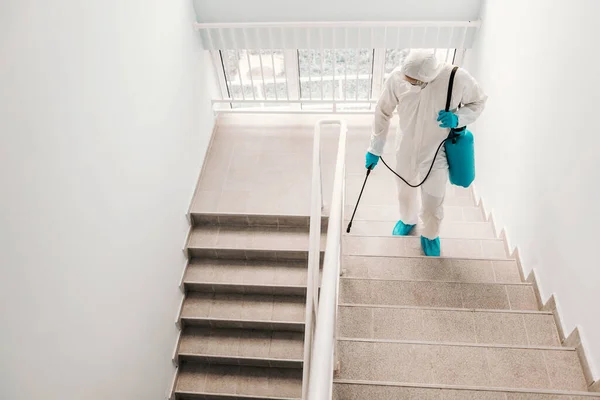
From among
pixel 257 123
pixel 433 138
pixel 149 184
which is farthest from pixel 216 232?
pixel 433 138

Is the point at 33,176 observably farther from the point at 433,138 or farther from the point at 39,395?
the point at 433,138

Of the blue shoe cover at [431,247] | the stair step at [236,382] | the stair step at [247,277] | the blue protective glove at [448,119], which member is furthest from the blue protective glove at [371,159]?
the stair step at [236,382]

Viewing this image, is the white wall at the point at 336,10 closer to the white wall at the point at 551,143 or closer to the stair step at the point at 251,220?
the white wall at the point at 551,143

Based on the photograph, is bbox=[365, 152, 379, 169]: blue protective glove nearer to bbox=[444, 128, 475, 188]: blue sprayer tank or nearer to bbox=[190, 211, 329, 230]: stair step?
bbox=[444, 128, 475, 188]: blue sprayer tank

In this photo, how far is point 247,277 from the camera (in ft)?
12.6

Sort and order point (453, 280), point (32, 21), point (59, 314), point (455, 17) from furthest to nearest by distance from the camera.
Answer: point (455, 17) < point (453, 280) < point (59, 314) < point (32, 21)

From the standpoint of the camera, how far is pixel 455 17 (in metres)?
3.87

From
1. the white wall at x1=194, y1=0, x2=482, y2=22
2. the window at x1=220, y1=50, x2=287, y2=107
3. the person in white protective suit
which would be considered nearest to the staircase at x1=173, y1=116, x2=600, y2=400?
the window at x1=220, y1=50, x2=287, y2=107

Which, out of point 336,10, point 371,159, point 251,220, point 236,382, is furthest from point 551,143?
point 236,382

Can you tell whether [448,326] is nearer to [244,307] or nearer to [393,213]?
[393,213]

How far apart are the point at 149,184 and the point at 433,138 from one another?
1.84 metres

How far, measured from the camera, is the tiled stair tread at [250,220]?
3.88 meters

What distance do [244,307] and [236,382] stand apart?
0.58 m

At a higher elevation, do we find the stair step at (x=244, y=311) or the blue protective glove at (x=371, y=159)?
the blue protective glove at (x=371, y=159)
